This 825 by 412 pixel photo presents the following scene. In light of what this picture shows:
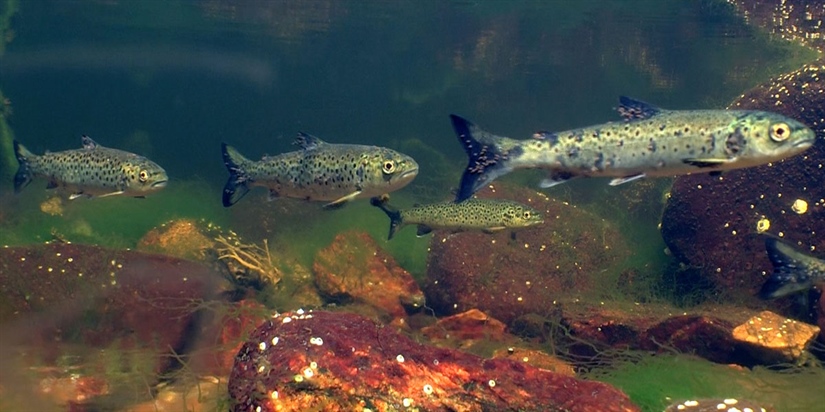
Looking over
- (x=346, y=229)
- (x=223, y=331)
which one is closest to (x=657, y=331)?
(x=223, y=331)

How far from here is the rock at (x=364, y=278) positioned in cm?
1147

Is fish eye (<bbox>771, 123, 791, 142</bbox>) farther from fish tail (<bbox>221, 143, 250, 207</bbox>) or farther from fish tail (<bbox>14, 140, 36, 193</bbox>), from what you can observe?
fish tail (<bbox>14, 140, 36, 193</bbox>)

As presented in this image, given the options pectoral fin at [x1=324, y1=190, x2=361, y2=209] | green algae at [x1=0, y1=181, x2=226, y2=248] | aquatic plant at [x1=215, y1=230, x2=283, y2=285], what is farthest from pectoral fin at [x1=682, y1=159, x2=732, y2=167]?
green algae at [x1=0, y1=181, x2=226, y2=248]

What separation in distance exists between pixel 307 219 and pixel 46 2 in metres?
31.5

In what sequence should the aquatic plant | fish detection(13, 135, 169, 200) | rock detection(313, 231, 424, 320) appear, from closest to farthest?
fish detection(13, 135, 169, 200)
rock detection(313, 231, 424, 320)
the aquatic plant

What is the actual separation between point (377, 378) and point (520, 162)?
319 centimetres

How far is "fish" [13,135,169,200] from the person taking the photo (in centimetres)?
818

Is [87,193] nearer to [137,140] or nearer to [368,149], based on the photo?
[368,149]

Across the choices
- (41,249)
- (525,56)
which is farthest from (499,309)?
(525,56)

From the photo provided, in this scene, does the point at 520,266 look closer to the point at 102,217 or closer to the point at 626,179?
the point at 626,179

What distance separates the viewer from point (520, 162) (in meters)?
6.22

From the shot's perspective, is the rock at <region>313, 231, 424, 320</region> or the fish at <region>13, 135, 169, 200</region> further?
the rock at <region>313, 231, 424, 320</region>

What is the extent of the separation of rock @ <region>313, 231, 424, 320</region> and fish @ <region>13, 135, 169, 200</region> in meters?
4.62

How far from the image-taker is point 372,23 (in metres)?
36.9
